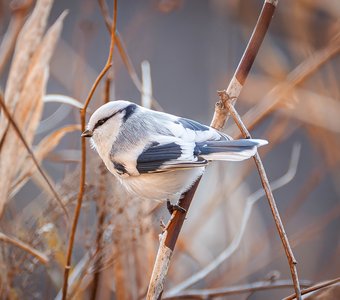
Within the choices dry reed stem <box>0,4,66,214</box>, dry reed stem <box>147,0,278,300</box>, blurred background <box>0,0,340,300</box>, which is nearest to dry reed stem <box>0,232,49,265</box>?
blurred background <box>0,0,340,300</box>

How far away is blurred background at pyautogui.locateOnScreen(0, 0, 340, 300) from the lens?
93 centimetres

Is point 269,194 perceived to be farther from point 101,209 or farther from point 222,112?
point 101,209

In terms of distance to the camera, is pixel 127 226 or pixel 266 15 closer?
pixel 266 15

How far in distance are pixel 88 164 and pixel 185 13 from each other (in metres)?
1.64

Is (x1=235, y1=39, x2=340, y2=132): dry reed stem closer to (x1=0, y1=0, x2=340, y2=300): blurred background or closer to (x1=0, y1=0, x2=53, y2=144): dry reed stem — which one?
(x1=0, y1=0, x2=340, y2=300): blurred background

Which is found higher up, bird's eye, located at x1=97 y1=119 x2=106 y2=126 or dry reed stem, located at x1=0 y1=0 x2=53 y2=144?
dry reed stem, located at x1=0 y1=0 x2=53 y2=144

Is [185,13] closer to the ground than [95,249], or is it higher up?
higher up

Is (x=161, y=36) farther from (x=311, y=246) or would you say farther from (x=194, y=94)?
(x=311, y=246)

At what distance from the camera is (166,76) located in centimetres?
236

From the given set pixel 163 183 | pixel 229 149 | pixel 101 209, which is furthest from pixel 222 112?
pixel 101 209

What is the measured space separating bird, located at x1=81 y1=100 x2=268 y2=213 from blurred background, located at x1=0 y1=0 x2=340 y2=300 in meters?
0.06

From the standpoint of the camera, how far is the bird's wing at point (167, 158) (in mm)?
797

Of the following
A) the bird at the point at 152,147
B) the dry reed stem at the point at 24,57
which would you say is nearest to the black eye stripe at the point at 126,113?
the bird at the point at 152,147

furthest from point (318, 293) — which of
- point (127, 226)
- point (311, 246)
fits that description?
point (311, 246)
